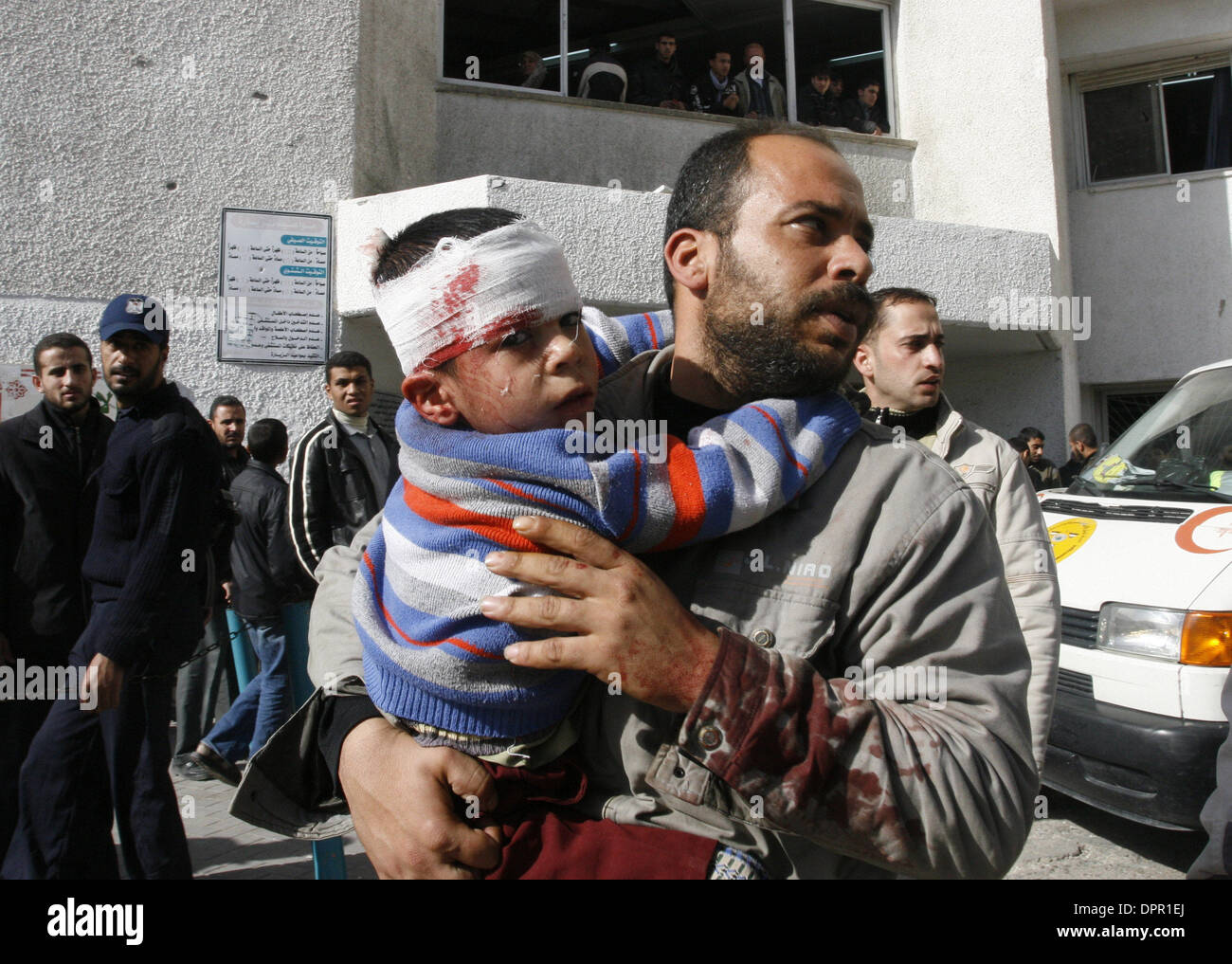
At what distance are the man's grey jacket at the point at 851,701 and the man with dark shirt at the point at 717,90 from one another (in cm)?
897

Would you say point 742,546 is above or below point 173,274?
below

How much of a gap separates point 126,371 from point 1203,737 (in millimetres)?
4568

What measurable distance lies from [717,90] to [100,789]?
28.3ft

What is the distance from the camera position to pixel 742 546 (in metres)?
1.39

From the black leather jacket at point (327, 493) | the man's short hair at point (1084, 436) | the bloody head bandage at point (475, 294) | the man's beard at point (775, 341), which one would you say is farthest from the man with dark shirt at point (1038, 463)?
the bloody head bandage at point (475, 294)

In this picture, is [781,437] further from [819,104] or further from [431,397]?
[819,104]

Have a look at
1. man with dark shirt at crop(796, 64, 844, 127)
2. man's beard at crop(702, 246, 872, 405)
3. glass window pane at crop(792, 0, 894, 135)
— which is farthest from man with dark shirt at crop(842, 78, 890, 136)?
man's beard at crop(702, 246, 872, 405)

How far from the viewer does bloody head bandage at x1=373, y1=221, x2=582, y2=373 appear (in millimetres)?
1464

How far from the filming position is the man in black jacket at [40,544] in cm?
377

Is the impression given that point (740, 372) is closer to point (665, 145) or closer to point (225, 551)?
point (225, 551)

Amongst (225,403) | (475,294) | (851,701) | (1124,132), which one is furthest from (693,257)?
(1124,132)
